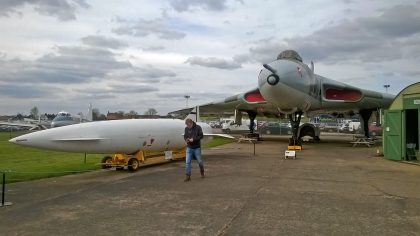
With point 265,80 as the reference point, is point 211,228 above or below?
below

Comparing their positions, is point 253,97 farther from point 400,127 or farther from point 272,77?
point 400,127

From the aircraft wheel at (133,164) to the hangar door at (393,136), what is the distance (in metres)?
10.2

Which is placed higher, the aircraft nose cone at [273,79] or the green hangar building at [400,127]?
the aircraft nose cone at [273,79]

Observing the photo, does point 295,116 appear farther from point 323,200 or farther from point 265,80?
point 323,200

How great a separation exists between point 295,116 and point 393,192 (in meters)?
13.4

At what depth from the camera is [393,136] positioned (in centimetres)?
1614

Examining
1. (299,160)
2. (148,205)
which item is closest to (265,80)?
(299,160)

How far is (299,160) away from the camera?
51.1 ft

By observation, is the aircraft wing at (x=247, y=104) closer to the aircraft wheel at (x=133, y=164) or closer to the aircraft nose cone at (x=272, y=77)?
the aircraft nose cone at (x=272, y=77)

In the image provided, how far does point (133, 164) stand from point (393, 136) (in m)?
10.5

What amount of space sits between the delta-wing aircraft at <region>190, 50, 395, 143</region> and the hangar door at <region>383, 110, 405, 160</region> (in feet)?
14.9

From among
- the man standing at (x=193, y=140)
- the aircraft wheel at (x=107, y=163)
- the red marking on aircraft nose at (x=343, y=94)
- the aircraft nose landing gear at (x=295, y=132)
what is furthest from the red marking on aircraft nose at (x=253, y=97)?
the man standing at (x=193, y=140)

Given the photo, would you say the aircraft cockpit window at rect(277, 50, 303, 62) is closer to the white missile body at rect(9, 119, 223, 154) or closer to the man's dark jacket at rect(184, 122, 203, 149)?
the white missile body at rect(9, 119, 223, 154)

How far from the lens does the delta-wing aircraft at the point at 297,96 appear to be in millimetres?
18703
